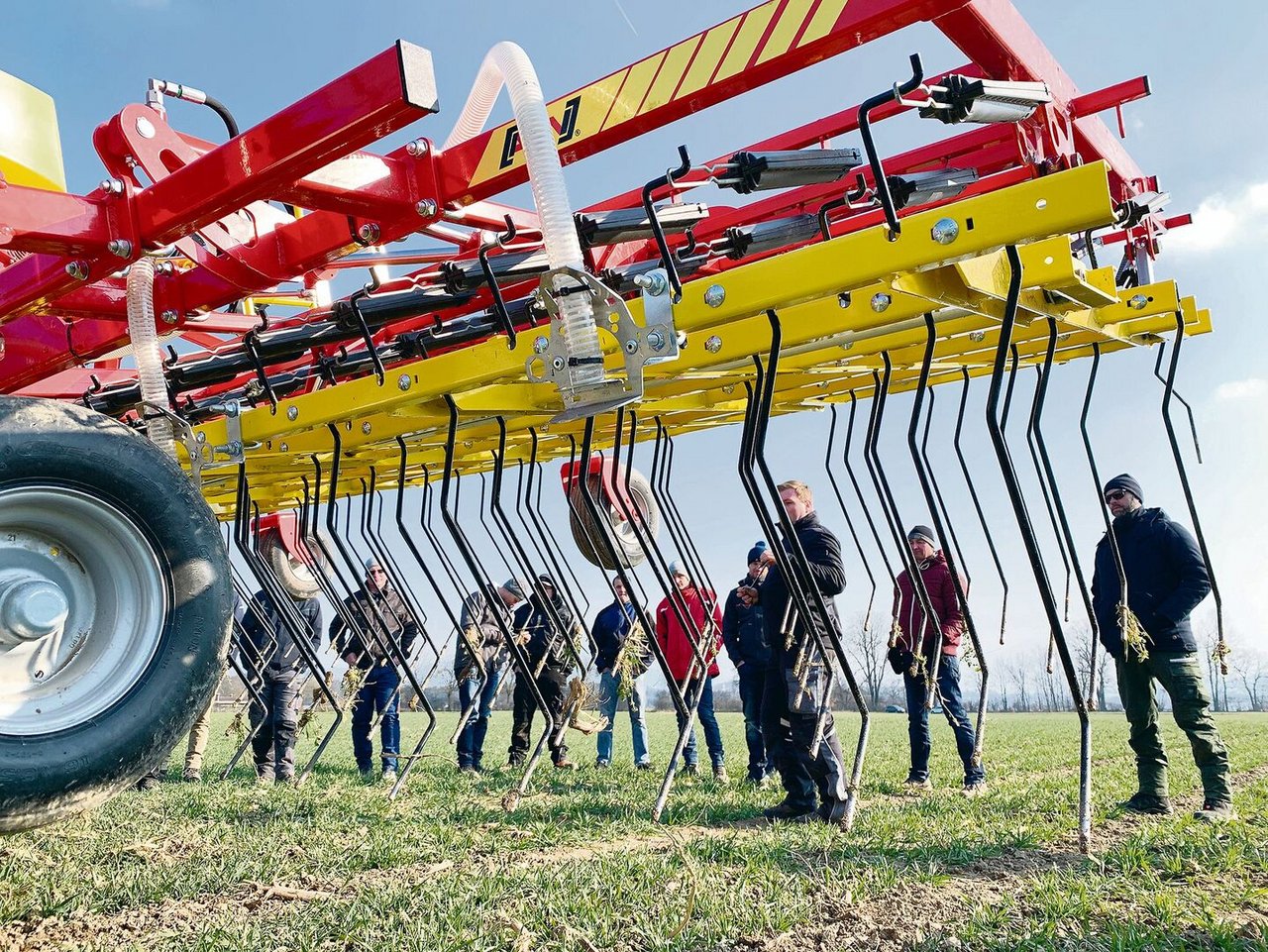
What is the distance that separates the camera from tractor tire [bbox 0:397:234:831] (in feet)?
7.40

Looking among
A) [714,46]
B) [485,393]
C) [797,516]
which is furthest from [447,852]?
[714,46]


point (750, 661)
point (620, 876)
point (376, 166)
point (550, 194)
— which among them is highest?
point (376, 166)

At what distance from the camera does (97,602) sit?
2.46m

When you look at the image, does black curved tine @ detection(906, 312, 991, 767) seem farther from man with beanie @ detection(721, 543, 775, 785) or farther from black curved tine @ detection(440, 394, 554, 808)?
man with beanie @ detection(721, 543, 775, 785)

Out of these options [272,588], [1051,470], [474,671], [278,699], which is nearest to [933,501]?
[1051,470]

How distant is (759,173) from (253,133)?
1.42 m

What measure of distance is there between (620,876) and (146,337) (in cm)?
250

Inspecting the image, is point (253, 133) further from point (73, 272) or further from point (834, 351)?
point (834, 351)

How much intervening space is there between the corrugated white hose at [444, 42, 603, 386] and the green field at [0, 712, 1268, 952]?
1.61m

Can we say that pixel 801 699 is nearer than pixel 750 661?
Yes

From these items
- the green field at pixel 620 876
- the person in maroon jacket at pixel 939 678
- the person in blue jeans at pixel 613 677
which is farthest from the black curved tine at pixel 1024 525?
the person in blue jeans at pixel 613 677

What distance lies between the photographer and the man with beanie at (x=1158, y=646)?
5051 millimetres

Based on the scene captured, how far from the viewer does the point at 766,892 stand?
3.58 metres

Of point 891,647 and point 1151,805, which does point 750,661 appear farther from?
point 1151,805
